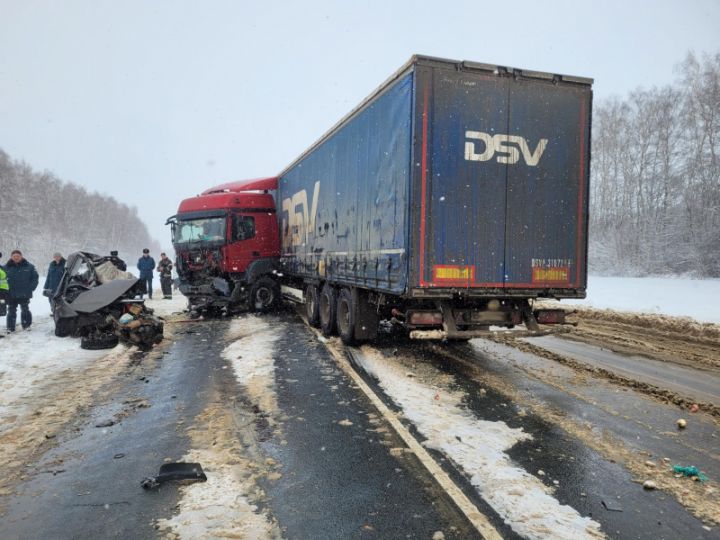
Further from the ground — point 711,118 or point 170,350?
point 711,118

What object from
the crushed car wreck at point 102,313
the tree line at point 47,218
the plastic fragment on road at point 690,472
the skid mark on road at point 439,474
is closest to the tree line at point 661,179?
Result: the plastic fragment on road at point 690,472

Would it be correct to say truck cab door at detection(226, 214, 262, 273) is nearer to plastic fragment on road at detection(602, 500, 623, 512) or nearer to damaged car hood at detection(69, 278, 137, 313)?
damaged car hood at detection(69, 278, 137, 313)

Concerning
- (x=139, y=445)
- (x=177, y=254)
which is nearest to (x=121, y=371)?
(x=139, y=445)

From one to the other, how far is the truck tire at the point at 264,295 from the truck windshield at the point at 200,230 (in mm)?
1667

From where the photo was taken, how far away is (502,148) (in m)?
6.43

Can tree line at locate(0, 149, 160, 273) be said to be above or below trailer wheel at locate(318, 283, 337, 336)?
above

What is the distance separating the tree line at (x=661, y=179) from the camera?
30516 millimetres

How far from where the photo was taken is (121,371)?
6852 millimetres

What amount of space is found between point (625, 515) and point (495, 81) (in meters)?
5.24

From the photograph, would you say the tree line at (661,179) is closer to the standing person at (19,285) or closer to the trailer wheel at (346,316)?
the trailer wheel at (346,316)

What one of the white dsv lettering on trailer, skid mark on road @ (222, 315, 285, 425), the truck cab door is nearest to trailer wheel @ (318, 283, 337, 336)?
skid mark on road @ (222, 315, 285, 425)

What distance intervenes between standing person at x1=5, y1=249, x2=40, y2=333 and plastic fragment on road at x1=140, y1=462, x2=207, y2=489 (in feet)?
28.0

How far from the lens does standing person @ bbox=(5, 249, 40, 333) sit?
1005 centimetres

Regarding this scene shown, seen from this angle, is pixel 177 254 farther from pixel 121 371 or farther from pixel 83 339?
pixel 121 371
